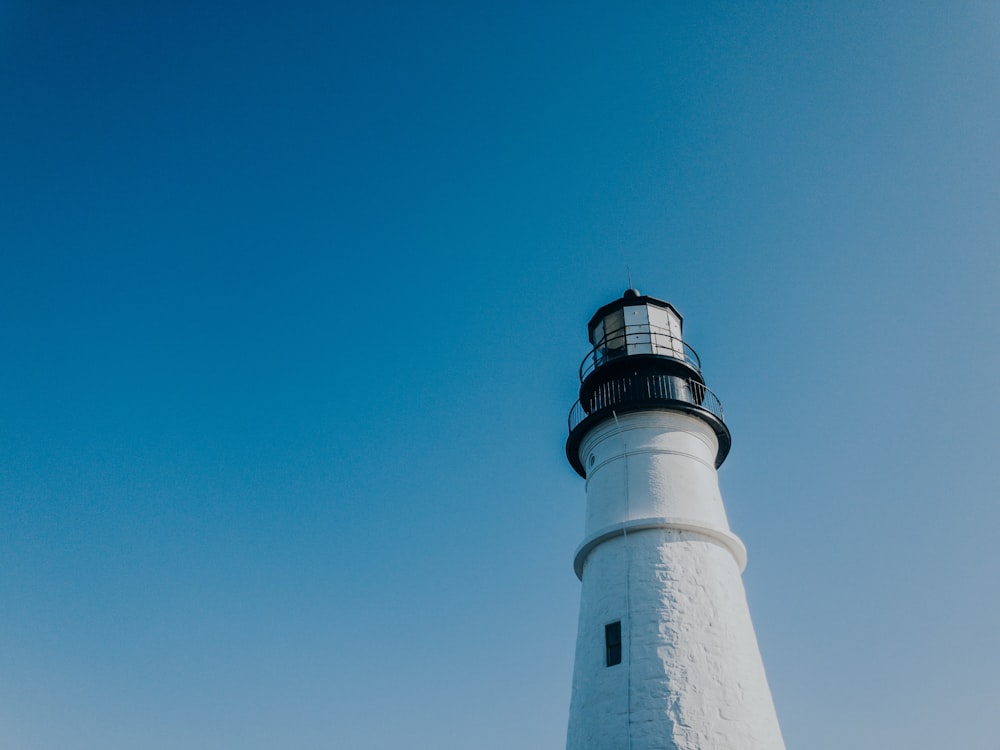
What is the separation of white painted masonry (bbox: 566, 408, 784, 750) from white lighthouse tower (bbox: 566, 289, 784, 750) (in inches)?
0.9

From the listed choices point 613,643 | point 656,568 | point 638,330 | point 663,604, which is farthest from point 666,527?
point 638,330

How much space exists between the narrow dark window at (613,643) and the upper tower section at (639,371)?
4261 mm

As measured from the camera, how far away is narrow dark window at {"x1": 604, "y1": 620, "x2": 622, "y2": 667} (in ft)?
40.4

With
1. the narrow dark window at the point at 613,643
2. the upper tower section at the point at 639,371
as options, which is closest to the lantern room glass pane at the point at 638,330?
the upper tower section at the point at 639,371

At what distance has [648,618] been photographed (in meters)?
12.4

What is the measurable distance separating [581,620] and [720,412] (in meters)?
5.59

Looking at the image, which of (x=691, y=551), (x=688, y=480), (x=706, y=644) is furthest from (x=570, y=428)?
(x=706, y=644)

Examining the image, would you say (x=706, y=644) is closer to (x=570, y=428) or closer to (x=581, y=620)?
(x=581, y=620)

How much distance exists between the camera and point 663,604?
1251cm

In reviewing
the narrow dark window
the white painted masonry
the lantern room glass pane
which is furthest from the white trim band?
the lantern room glass pane

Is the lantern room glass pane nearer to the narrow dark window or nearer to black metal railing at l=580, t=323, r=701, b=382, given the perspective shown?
black metal railing at l=580, t=323, r=701, b=382

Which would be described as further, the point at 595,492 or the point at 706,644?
the point at 595,492

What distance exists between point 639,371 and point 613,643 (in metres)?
5.86

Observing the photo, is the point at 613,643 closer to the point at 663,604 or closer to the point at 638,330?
the point at 663,604
